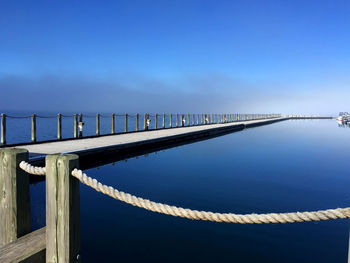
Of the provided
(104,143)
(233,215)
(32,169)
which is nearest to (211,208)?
(233,215)

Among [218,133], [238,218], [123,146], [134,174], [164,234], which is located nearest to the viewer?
[238,218]

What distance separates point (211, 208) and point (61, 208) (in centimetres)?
547

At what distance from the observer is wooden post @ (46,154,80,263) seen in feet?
8.17

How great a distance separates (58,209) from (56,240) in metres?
0.29

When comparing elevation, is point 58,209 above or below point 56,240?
above

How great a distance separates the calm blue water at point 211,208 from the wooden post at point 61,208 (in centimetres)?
235

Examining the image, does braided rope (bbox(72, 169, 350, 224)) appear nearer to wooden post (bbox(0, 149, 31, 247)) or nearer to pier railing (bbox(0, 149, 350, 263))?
pier railing (bbox(0, 149, 350, 263))

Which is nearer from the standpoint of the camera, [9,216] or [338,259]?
[9,216]

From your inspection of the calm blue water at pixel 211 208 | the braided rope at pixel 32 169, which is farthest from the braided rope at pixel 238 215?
the calm blue water at pixel 211 208

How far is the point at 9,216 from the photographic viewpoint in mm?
2924

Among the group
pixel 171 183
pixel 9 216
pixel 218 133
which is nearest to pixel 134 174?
pixel 171 183

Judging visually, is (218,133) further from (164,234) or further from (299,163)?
(164,234)

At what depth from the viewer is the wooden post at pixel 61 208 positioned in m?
2.49

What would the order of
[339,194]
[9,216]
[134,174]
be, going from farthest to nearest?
[134,174]
[339,194]
[9,216]
